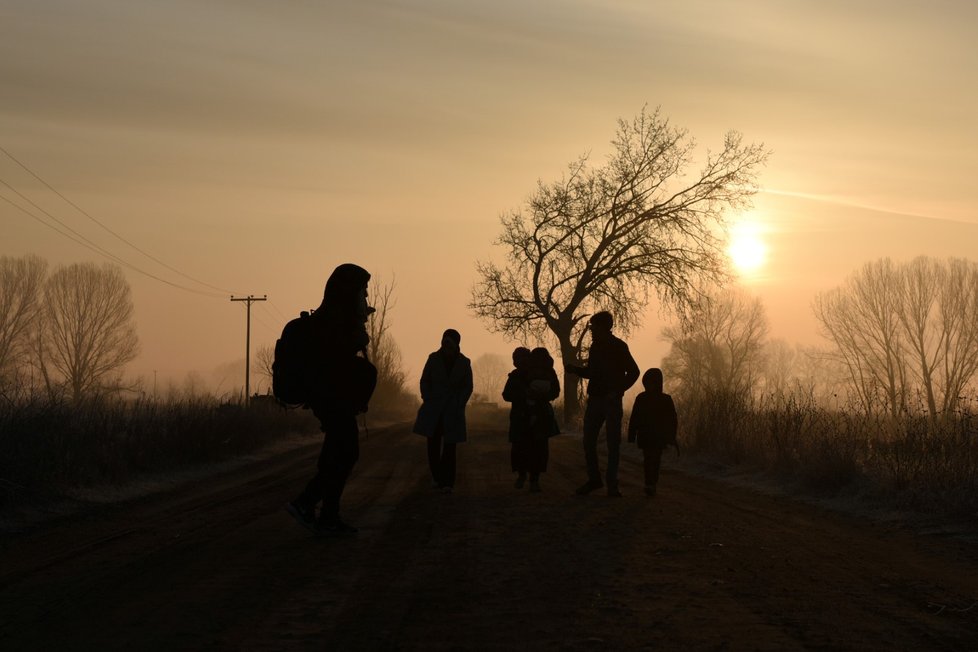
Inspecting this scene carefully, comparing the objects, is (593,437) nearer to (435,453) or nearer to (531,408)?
(531,408)

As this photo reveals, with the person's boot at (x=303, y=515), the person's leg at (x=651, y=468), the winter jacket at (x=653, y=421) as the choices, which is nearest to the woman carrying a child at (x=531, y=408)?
the winter jacket at (x=653, y=421)

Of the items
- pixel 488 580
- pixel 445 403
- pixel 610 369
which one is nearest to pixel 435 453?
pixel 445 403

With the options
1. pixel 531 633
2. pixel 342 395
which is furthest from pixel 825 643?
pixel 342 395

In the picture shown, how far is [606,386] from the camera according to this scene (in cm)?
1288

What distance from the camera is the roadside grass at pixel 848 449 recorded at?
11.8 m

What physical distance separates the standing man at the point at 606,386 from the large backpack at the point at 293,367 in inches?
191

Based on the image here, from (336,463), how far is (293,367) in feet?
2.98

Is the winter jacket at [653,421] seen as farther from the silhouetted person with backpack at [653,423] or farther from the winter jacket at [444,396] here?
the winter jacket at [444,396]

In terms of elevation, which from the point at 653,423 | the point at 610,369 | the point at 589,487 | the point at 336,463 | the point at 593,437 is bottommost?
the point at 589,487

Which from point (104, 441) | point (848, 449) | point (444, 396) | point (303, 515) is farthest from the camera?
point (104, 441)

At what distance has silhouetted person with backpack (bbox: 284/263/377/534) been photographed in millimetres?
8656

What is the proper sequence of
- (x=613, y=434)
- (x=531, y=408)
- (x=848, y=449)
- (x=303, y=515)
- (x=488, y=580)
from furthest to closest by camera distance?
(x=848, y=449)
(x=531, y=408)
(x=613, y=434)
(x=303, y=515)
(x=488, y=580)

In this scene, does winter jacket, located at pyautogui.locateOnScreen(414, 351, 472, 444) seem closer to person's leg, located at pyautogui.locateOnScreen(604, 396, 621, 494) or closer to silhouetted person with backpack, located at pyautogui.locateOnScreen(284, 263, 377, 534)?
person's leg, located at pyautogui.locateOnScreen(604, 396, 621, 494)

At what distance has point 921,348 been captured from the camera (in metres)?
48.9
